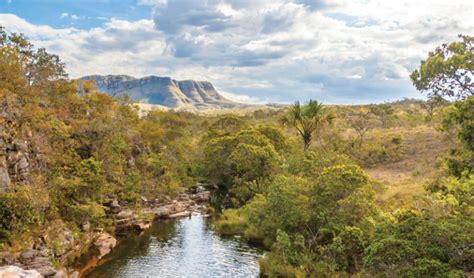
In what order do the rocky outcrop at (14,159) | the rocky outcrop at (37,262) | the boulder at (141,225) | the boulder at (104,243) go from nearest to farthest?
the rocky outcrop at (37,262), the rocky outcrop at (14,159), the boulder at (104,243), the boulder at (141,225)

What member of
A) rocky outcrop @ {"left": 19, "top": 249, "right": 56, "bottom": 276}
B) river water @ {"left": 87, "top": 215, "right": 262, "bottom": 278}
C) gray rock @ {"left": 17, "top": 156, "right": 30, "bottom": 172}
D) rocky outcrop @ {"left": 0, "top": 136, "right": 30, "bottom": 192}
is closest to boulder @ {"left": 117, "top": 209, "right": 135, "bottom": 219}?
river water @ {"left": 87, "top": 215, "right": 262, "bottom": 278}

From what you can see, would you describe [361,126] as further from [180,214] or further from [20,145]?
[20,145]

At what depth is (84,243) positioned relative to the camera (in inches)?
1218

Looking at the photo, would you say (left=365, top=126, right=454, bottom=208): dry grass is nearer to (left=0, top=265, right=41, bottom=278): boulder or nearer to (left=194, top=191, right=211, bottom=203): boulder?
(left=194, top=191, right=211, bottom=203): boulder

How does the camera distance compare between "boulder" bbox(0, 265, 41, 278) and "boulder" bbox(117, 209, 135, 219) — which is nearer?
"boulder" bbox(0, 265, 41, 278)

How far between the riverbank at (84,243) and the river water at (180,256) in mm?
1122

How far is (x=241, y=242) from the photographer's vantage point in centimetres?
3475

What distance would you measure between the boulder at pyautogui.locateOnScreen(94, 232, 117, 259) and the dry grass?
22157 mm

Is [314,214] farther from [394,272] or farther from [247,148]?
[247,148]

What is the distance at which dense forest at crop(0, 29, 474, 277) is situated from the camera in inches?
696

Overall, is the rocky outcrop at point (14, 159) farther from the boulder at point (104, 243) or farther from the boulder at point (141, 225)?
the boulder at point (141, 225)

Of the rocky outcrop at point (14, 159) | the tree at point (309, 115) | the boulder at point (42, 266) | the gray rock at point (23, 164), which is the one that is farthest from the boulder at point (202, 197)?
the boulder at point (42, 266)

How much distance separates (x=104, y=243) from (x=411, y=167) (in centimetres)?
4218

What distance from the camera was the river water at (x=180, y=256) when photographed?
27.8 metres
